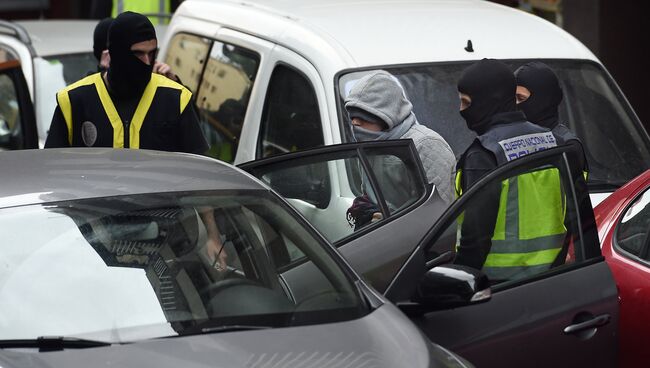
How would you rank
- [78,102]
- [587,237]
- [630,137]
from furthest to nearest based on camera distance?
1. [630,137]
2. [78,102]
3. [587,237]

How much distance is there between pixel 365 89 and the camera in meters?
6.36

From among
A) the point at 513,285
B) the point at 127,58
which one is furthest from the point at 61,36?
the point at 513,285

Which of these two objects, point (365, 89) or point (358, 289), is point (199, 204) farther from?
point (365, 89)

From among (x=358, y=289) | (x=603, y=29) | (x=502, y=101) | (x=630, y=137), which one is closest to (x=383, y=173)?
(x=502, y=101)

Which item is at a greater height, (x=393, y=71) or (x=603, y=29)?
(x=393, y=71)

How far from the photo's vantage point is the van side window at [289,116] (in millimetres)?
7223

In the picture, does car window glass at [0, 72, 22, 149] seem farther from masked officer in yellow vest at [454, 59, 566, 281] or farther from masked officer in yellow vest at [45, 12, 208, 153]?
masked officer in yellow vest at [454, 59, 566, 281]

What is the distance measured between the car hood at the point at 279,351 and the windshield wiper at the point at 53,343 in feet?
0.11

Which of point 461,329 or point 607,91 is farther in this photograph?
point 607,91

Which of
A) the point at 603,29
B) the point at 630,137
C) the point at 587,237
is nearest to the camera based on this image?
the point at 587,237

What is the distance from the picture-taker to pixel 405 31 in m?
7.47

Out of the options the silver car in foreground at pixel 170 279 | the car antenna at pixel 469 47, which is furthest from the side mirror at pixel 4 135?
the silver car in foreground at pixel 170 279

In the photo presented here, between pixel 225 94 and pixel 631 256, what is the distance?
10.9 ft

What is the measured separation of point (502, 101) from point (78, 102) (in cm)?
205
